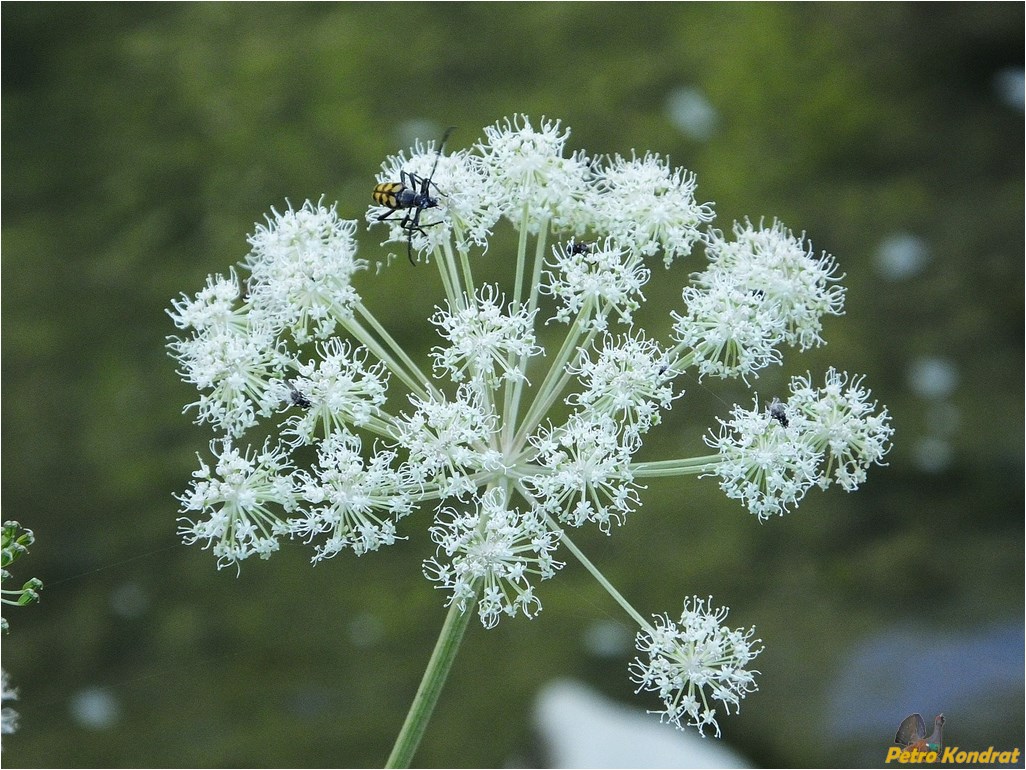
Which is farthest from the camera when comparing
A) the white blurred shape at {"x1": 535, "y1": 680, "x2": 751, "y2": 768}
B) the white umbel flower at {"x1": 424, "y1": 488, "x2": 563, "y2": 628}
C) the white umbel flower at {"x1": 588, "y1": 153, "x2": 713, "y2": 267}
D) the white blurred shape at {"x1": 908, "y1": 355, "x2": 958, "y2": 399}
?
A: the white blurred shape at {"x1": 908, "y1": 355, "x2": 958, "y2": 399}

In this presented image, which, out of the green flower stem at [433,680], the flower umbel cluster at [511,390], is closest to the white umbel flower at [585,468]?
the flower umbel cluster at [511,390]

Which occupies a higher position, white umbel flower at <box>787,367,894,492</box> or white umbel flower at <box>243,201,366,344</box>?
white umbel flower at <box>787,367,894,492</box>

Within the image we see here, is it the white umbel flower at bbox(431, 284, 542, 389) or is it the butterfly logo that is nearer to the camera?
the white umbel flower at bbox(431, 284, 542, 389)

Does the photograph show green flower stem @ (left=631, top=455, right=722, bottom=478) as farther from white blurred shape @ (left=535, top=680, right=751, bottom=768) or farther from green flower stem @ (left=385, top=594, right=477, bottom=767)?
white blurred shape @ (left=535, top=680, right=751, bottom=768)

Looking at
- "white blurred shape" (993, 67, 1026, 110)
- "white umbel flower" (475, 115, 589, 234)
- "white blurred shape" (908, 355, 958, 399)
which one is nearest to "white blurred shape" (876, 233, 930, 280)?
"white blurred shape" (908, 355, 958, 399)

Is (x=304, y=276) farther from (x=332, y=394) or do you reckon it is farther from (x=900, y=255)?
(x=900, y=255)

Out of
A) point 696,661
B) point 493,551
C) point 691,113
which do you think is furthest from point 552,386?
point 691,113

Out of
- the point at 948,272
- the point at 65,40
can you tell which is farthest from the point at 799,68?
the point at 65,40

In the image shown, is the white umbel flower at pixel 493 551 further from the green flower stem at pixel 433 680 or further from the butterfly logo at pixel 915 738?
the butterfly logo at pixel 915 738
